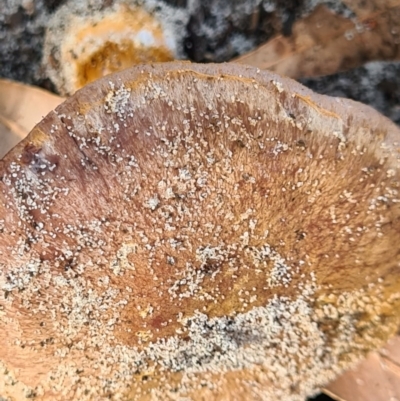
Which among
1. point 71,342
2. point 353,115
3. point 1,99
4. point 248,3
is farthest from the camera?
point 248,3

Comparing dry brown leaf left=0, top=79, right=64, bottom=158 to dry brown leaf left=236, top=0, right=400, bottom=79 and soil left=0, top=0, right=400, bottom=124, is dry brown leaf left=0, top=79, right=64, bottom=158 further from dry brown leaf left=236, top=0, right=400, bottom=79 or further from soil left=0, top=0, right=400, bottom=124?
dry brown leaf left=236, top=0, right=400, bottom=79

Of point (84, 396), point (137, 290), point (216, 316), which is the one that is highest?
point (137, 290)

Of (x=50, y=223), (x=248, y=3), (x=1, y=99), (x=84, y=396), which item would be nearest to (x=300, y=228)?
(x=50, y=223)

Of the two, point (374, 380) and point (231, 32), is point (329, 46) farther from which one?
point (374, 380)

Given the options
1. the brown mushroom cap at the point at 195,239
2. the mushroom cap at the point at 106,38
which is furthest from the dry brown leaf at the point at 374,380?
the mushroom cap at the point at 106,38

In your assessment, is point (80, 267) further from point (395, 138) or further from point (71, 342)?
point (395, 138)

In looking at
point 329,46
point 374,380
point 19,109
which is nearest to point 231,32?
point 329,46

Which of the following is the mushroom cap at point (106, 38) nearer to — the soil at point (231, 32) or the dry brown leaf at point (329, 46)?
the soil at point (231, 32)
